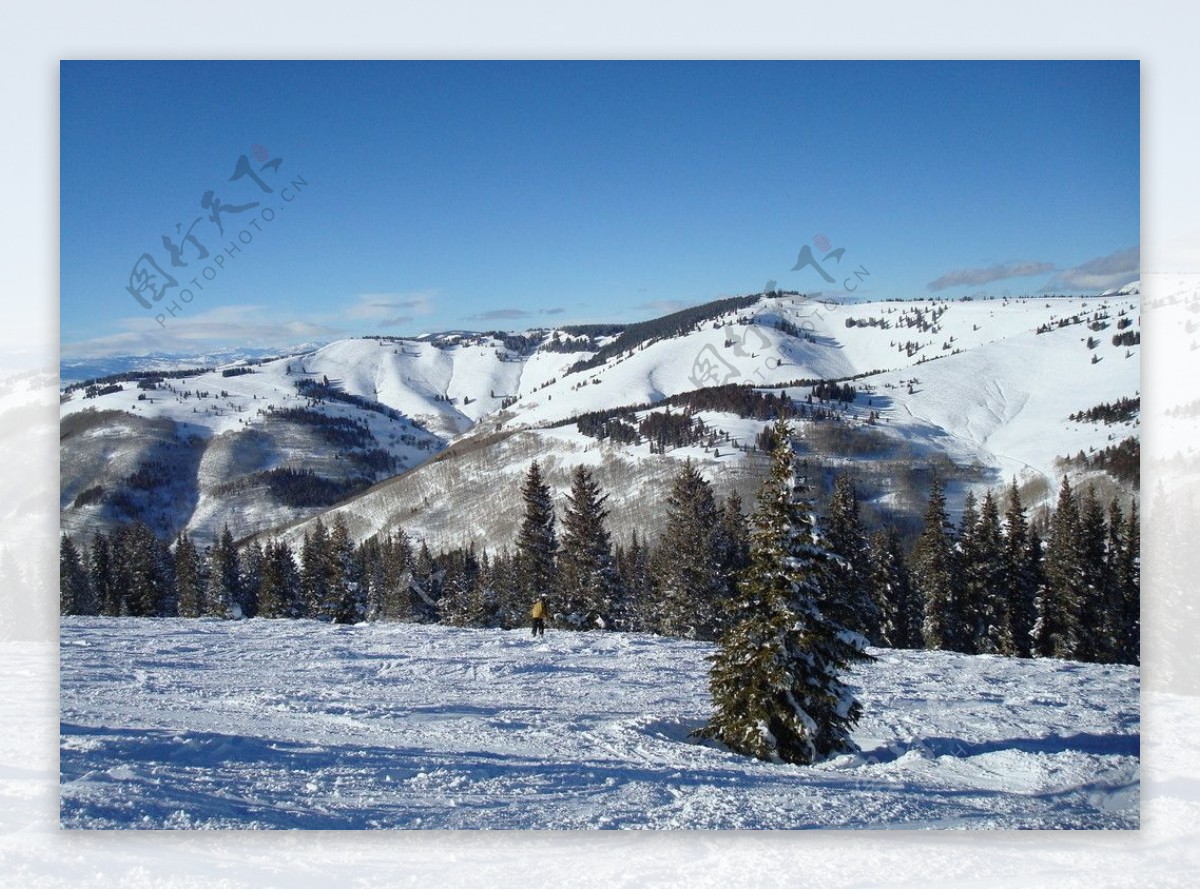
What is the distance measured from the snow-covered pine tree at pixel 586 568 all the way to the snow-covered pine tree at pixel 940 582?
7438mm

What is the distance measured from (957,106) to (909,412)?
4028 cm

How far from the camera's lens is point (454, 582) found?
1097 inches

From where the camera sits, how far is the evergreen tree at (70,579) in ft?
26.9

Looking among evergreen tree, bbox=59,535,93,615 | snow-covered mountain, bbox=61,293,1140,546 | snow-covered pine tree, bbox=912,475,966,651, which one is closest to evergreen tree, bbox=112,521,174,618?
snow-covered mountain, bbox=61,293,1140,546

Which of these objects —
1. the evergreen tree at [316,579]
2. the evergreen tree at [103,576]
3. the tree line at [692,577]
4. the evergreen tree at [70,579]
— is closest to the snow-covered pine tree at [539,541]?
the tree line at [692,577]

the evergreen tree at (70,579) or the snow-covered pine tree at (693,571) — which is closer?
the evergreen tree at (70,579)

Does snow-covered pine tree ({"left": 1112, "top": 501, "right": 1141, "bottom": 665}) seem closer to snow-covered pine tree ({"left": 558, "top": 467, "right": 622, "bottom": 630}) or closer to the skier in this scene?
the skier

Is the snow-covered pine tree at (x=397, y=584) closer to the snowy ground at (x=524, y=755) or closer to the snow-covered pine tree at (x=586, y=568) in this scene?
the snow-covered pine tree at (x=586, y=568)

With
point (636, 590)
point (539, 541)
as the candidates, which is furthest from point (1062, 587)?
point (636, 590)

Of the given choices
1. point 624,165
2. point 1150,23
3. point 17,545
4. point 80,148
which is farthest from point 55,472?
point 1150,23

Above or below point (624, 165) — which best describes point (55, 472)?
below

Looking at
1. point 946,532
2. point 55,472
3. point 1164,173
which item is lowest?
point 946,532

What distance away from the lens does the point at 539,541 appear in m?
19.2

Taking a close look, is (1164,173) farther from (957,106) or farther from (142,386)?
(142,386)
